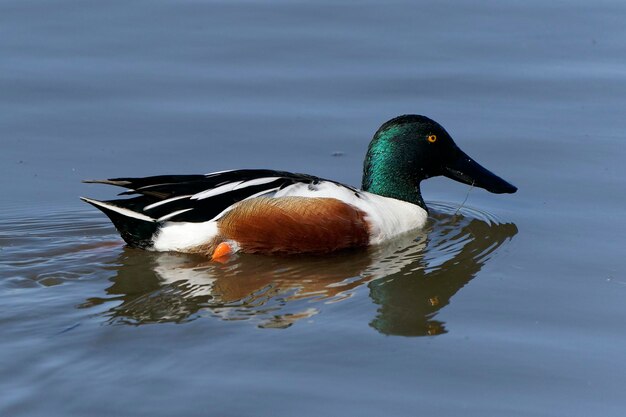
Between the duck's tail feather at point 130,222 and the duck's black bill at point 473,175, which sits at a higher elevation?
the duck's black bill at point 473,175

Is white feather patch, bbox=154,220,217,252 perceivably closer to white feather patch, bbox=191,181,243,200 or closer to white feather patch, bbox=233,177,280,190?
white feather patch, bbox=191,181,243,200

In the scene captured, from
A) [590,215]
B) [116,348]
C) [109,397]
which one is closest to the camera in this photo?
[109,397]

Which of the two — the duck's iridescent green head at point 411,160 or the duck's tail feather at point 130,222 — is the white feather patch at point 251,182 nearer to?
the duck's tail feather at point 130,222

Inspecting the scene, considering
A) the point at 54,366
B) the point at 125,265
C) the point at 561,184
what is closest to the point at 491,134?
the point at 561,184

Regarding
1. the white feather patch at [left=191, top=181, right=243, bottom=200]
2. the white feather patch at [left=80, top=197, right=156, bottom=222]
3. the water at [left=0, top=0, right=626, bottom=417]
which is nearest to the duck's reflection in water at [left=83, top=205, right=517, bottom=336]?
the water at [left=0, top=0, right=626, bottom=417]

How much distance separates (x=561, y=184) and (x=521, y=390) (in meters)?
3.33

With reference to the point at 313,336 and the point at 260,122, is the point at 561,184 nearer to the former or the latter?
the point at 260,122

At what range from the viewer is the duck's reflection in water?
6.57m

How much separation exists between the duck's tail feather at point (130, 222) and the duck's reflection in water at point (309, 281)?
0.09 meters

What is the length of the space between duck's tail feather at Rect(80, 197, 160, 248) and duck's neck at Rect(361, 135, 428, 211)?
1.59m

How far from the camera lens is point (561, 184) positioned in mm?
8641

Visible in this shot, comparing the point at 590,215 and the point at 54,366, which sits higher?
the point at 590,215

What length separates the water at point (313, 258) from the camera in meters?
5.62

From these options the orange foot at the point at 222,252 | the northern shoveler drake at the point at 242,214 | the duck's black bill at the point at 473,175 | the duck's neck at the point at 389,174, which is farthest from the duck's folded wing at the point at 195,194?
the duck's black bill at the point at 473,175
